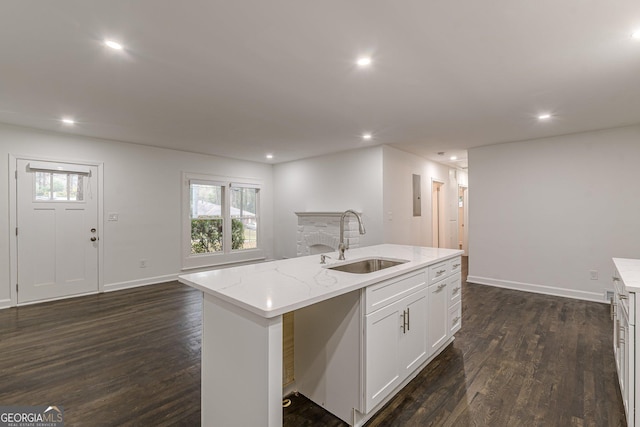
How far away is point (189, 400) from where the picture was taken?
78.2 inches

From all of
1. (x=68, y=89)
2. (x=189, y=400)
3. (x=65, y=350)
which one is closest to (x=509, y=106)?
(x=189, y=400)

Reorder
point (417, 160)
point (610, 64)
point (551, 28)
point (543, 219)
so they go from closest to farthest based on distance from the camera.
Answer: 1. point (551, 28)
2. point (610, 64)
3. point (543, 219)
4. point (417, 160)

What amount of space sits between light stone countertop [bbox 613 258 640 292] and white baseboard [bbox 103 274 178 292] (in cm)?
586

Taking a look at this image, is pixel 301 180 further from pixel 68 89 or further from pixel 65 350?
pixel 65 350

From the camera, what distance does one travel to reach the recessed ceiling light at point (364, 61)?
2.25 metres

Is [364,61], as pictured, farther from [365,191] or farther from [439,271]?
[365,191]

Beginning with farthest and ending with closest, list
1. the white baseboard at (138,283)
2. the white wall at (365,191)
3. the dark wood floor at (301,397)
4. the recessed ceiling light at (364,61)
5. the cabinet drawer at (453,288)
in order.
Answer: the white wall at (365,191) → the white baseboard at (138,283) → the cabinet drawer at (453,288) → the recessed ceiling light at (364,61) → the dark wood floor at (301,397)

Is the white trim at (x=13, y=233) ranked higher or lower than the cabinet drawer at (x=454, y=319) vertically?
higher

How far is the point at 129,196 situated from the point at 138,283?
58.3 inches

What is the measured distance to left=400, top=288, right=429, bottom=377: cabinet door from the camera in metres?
2.02

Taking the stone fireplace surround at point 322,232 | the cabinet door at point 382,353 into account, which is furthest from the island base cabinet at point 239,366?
the stone fireplace surround at point 322,232

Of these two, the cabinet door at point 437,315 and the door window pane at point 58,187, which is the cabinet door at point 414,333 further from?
the door window pane at point 58,187

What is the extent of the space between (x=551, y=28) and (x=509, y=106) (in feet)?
4.90

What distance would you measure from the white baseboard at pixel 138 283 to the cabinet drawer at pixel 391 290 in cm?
472
